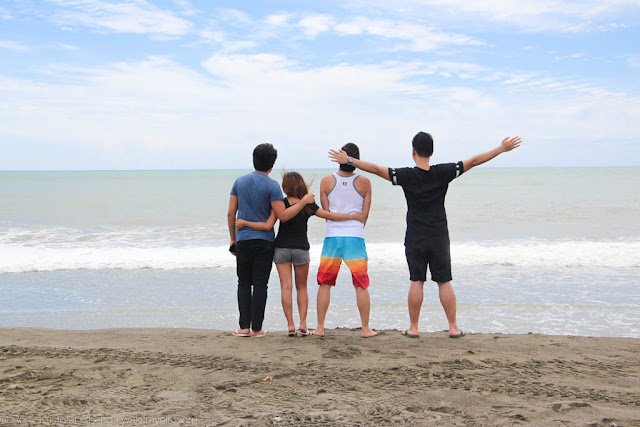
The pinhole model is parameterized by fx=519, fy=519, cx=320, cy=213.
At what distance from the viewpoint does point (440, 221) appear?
191 inches

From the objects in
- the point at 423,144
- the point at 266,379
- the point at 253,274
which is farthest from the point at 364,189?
the point at 266,379

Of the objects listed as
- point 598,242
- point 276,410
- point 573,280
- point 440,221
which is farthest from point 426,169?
point 598,242

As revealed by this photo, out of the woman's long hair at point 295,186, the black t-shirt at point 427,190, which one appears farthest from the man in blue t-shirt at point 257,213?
the black t-shirt at point 427,190

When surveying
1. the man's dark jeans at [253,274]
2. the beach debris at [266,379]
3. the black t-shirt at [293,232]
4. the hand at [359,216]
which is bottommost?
the beach debris at [266,379]

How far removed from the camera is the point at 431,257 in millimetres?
4883

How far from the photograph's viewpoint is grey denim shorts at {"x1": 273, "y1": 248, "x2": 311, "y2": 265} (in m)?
5.10

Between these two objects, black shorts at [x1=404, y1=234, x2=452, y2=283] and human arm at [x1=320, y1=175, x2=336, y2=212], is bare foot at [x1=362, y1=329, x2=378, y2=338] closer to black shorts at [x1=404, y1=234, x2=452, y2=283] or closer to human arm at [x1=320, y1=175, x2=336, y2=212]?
black shorts at [x1=404, y1=234, x2=452, y2=283]

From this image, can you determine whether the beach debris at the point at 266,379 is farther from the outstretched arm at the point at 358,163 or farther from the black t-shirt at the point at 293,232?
the outstretched arm at the point at 358,163

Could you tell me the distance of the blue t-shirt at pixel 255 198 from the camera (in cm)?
498

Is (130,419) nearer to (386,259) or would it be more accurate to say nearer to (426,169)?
(426,169)

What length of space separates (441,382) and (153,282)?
644 cm

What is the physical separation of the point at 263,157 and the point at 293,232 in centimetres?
79

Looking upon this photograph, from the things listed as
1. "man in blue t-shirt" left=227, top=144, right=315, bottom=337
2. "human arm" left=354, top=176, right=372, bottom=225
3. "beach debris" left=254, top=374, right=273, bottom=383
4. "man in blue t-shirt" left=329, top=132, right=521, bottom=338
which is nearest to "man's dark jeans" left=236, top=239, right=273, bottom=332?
"man in blue t-shirt" left=227, top=144, right=315, bottom=337

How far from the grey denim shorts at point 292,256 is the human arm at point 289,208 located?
0.33 m
